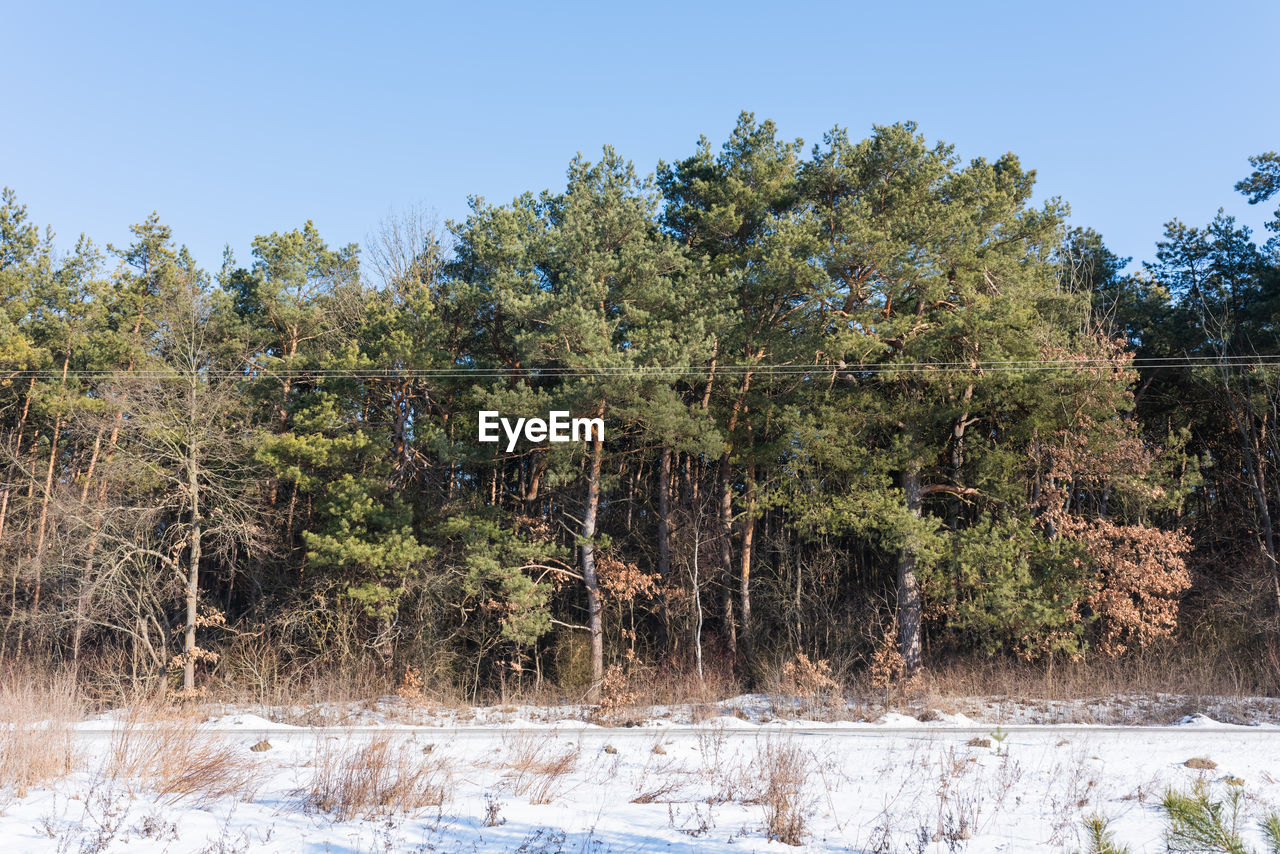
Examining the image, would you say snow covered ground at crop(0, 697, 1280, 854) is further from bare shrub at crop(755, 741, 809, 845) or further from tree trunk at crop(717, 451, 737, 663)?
tree trunk at crop(717, 451, 737, 663)

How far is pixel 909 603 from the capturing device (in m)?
21.3

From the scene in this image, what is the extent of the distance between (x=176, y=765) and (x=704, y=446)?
14467mm

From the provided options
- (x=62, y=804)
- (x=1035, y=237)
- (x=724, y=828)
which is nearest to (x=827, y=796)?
(x=724, y=828)

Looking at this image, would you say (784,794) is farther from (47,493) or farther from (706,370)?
(47,493)

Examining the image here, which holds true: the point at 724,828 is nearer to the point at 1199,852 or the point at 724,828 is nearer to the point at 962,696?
the point at 1199,852

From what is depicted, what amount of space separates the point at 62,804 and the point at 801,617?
19050mm

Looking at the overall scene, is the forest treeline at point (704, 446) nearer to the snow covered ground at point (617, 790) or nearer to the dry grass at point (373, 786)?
the snow covered ground at point (617, 790)

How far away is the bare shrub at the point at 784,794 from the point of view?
686 centimetres

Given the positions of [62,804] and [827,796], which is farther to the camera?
[827,796]

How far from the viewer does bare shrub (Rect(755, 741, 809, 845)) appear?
6.86m

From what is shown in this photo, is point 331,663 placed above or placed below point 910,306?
below

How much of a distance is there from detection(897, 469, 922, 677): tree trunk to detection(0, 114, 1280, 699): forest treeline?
0.08 metres

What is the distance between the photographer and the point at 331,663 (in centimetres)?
2167

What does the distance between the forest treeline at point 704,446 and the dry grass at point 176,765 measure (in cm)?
1102
